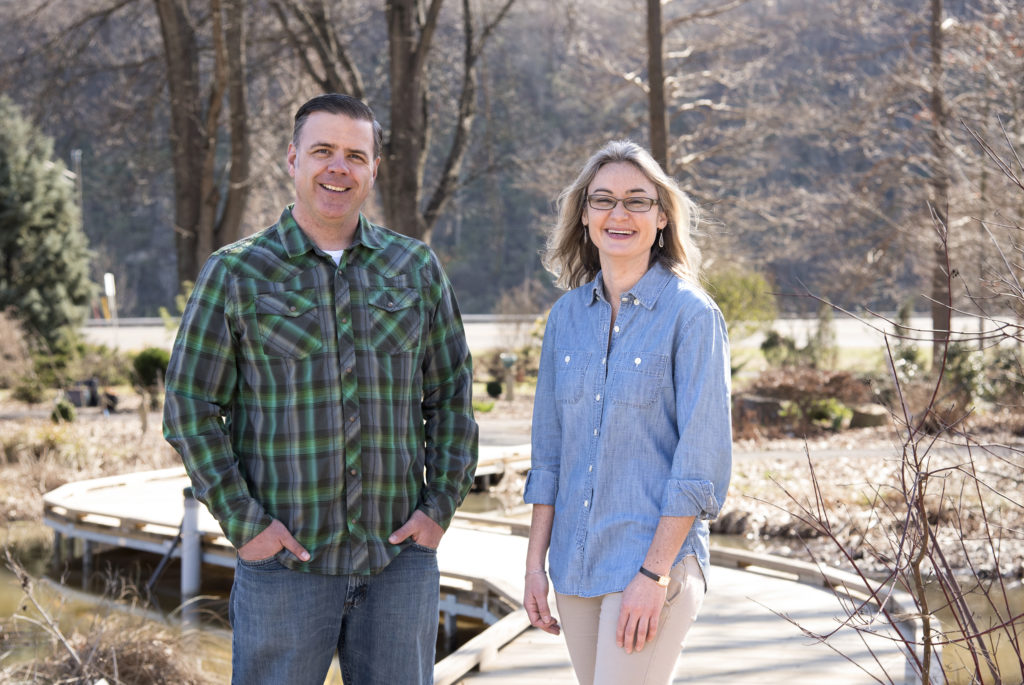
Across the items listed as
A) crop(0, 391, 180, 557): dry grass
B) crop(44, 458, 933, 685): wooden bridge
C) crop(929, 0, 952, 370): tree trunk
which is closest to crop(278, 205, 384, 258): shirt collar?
crop(44, 458, 933, 685): wooden bridge

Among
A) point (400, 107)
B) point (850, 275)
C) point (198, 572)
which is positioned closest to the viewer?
point (198, 572)

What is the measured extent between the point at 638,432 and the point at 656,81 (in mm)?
12697

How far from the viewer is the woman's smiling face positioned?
221 cm

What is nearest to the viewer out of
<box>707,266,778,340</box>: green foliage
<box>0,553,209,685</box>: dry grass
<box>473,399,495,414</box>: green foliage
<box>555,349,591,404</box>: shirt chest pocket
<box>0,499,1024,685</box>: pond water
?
<box>555,349,591,404</box>: shirt chest pocket

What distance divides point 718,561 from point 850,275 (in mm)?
14868

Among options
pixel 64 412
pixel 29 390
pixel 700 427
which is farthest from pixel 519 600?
pixel 29 390

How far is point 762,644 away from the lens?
15.6ft

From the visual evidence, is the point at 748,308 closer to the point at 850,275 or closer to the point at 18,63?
the point at 850,275

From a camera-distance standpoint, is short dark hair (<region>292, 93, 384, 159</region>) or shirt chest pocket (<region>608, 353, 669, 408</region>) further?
short dark hair (<region>292, 93, 384, 159</region>)

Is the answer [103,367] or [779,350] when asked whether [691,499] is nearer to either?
[103,367]

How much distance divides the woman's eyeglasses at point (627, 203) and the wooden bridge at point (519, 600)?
2.91ft

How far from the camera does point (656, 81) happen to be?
14102mm

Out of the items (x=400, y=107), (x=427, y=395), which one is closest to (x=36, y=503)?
(x=400, y=107)

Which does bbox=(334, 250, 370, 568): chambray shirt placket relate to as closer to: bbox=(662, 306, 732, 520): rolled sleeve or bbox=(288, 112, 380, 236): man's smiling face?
bbox=(288, 112, 380, 236): man's smiling face
